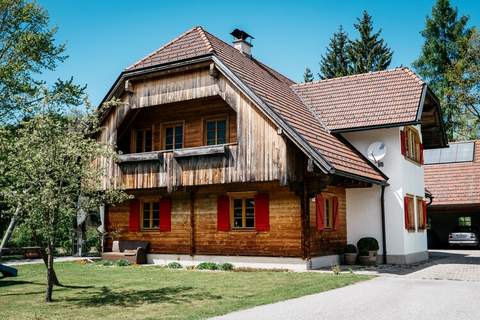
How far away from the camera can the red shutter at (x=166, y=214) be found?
19.4 m

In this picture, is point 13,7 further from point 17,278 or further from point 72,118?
point 72,118

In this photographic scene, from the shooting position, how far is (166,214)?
1945cm

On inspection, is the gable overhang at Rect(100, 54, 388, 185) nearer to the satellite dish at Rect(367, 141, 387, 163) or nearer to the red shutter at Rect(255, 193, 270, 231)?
the satellite dish at Rect(367, 141, 387, 163)

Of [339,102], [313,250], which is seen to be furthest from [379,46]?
[313,250]

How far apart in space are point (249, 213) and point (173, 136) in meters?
4.25

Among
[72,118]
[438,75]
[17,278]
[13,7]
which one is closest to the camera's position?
[72,118]

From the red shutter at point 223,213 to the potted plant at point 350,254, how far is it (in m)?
4.10

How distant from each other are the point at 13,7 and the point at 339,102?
17.5m

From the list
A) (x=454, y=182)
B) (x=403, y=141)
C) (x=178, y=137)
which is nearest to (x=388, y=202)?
(x=403, y=141)

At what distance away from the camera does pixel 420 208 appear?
69.8 feet

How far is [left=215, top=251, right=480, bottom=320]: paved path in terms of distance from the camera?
8477 mm

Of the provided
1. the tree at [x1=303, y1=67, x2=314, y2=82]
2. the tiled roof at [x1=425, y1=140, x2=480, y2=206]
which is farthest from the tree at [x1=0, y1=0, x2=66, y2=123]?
the tree at [x1=303, y1=67, x2=314, y2=82]

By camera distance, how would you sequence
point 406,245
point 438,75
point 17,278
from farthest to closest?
point 438,75 < point 406,245 < point 17,278

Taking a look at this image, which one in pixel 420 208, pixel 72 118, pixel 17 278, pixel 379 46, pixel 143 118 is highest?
pixel 379 46
